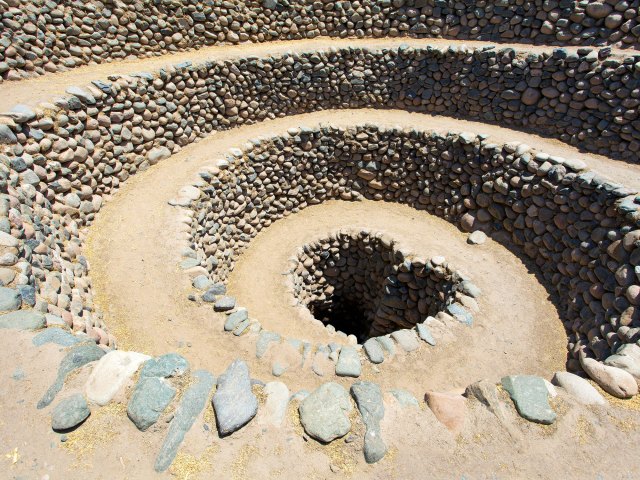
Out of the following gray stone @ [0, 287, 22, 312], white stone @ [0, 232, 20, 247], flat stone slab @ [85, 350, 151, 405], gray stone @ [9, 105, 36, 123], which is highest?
gray stone @ [9, 105, 36, 123]

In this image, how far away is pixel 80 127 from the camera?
8.55m

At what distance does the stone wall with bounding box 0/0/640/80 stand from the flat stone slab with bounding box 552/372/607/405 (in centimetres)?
1052

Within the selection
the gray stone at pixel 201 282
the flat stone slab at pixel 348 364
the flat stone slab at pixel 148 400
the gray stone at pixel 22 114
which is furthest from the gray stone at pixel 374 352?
the gray stone at pixel 22 114

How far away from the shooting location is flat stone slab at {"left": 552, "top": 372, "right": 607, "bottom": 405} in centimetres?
425

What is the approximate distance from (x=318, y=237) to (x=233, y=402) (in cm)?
804

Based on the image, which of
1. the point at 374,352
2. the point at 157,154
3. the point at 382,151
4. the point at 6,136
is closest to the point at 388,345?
the point at 374,352

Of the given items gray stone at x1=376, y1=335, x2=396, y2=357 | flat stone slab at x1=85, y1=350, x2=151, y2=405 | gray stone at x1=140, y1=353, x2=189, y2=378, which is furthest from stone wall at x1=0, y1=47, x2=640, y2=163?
gray stone at x1=376, y1=335, x2=396, y2=357

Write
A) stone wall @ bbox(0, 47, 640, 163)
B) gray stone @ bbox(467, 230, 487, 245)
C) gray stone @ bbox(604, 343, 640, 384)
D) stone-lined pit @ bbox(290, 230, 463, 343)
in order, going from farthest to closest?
gray stone @ bbox(467, 230, 487, 245), stone-lined pit @ bbox(290, 230, 463, 343), stone wall @ bbox(0, 47, 640, 163), gray stone @ bbox(604, 343, 640, 384)

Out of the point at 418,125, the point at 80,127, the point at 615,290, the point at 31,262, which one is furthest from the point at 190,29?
the point at 615,290

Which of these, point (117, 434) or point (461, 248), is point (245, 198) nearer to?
point (461, 248)

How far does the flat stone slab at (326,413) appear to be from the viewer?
12.6ft

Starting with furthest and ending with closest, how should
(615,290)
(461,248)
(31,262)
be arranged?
(461,248) < (615,290) < (31,262)

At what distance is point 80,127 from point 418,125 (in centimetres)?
895

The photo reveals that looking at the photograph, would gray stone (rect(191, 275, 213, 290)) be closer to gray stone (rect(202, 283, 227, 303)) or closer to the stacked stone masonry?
gray stone (rect(202, 283, 227, 303))
